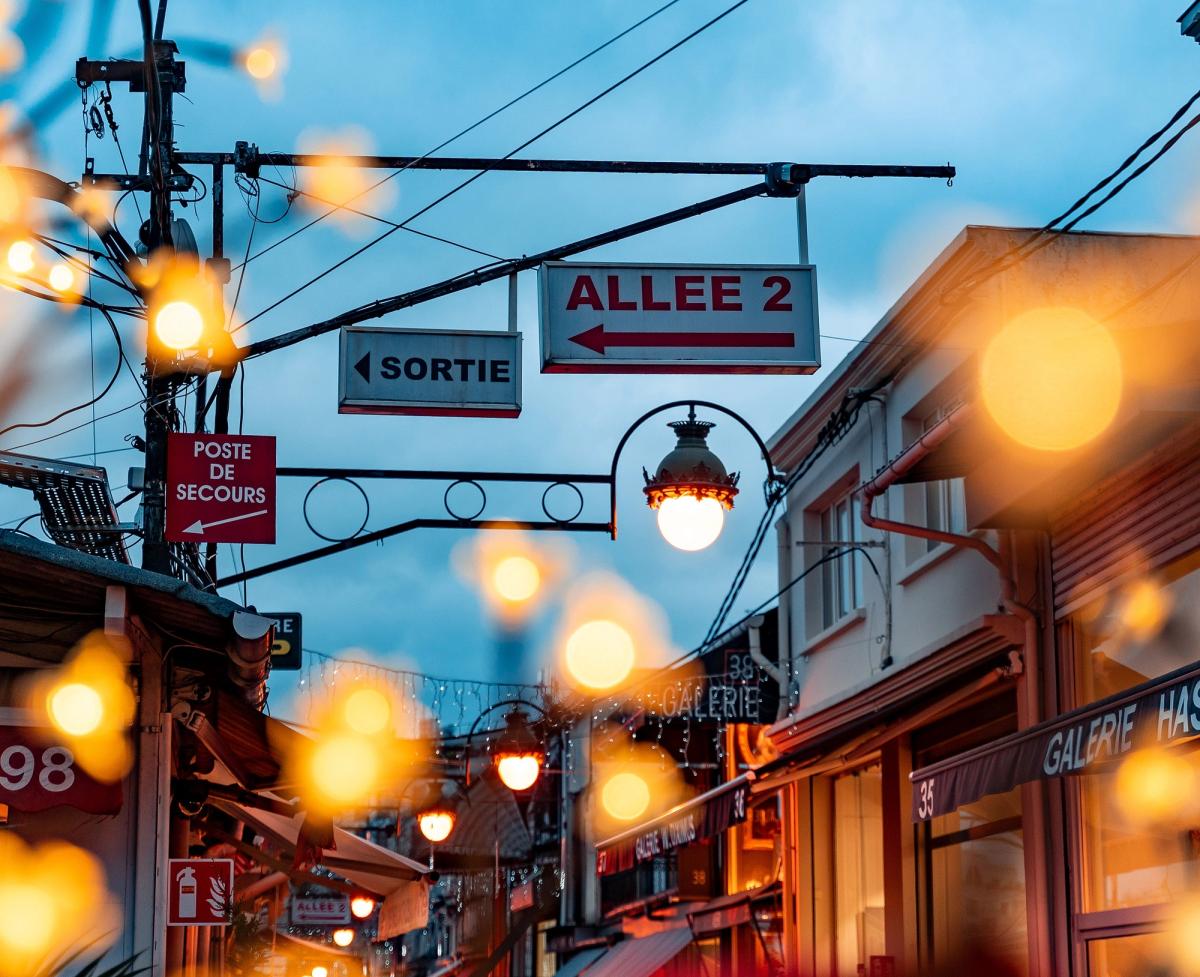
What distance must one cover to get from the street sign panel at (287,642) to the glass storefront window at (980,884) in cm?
862

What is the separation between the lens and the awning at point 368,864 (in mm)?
14180

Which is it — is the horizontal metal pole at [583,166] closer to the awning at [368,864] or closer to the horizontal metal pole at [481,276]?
the horizontal metal pole at [481,276]

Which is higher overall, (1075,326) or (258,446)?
(1075,326)

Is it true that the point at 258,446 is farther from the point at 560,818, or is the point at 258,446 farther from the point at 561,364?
the point at 560,818

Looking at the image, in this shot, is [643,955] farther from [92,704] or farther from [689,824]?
[92,704]

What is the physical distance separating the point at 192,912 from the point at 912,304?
8167 millimetres

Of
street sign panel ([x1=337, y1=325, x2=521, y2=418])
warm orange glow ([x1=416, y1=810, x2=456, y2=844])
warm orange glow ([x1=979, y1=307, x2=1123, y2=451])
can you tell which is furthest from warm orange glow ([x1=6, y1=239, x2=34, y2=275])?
warm orange glow ([x1=416, y1=810, x2=456, y2=844])

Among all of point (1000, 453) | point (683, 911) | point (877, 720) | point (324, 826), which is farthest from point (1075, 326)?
point (683, 911)

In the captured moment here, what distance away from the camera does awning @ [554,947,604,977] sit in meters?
34.7

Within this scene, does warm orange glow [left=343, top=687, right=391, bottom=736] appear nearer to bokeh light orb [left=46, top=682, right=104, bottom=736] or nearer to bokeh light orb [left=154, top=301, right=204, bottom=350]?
bokeh light orb [left=154, top=301, right=204, bottom=350]

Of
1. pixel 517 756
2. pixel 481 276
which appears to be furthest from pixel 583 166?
pixel 517 756

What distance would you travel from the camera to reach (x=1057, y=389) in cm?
1162

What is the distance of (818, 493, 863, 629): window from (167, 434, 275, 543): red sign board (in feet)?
24.1

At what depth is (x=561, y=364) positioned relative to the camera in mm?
10633
